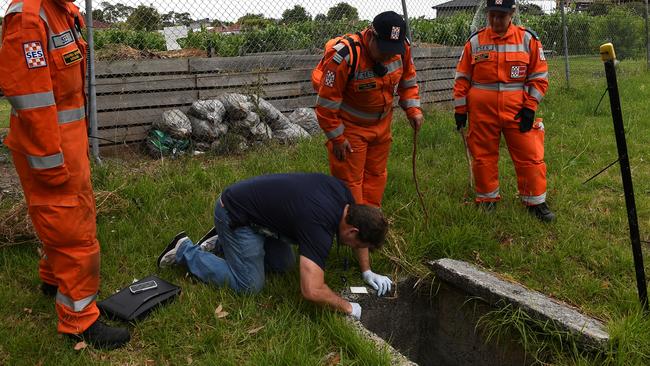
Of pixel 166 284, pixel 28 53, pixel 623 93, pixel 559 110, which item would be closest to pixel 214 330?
pixel 166 284

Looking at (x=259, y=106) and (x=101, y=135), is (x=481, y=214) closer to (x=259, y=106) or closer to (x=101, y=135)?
(x=259, y=106)

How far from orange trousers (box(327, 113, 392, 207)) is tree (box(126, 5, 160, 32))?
3.31 metres

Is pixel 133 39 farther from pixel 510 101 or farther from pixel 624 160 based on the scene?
pixel 624 160

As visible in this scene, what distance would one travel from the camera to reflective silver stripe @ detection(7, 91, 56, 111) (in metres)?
2.40

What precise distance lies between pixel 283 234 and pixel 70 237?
3.95 ft

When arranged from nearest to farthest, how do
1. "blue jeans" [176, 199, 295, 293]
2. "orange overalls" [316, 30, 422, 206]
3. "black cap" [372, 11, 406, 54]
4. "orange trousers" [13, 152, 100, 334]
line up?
"orange trousers" [13, 152, 100, 334]
"blue jeans" [176, 199, 295, 293]
"black cap" [372, 11, 406, 54]
"orange overalls" [316, 30, 422, 206]

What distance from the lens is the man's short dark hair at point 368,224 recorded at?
2883 mm

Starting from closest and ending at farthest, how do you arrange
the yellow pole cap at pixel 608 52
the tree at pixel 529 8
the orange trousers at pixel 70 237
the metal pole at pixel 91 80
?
the yellow pole cap at pixel 608 52 → the orange trousers at pixel 70 237 → the metal pole at pixel 91 80 → the tree at pixel 529 8

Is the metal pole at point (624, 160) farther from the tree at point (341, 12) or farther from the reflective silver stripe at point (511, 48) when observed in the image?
the tree at point (341, 12)

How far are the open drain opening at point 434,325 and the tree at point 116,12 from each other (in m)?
4.38

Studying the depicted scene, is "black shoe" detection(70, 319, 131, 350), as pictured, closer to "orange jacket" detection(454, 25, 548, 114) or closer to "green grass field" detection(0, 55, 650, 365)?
"green grass field" detection(0, 55, 650, 365)

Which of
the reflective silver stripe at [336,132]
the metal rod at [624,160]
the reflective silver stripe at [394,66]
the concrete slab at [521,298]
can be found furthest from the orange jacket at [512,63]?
the metal rod at [624,160]

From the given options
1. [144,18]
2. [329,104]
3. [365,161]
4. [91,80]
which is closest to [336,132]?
[329,104]

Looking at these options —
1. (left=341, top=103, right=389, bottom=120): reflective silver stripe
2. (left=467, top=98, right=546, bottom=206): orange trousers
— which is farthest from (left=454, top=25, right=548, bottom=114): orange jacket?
(left=341, top=103, right=389, bottom=120): reflective silver stripe
